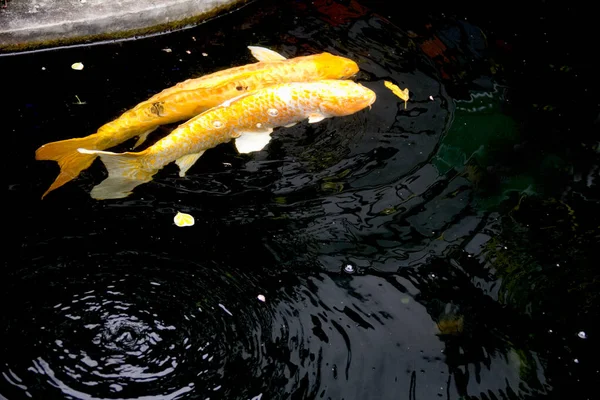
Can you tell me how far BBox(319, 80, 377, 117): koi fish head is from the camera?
4419 mm

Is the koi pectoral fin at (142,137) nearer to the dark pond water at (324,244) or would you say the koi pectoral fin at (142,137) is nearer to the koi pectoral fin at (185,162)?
the dark pond water at (324,244)

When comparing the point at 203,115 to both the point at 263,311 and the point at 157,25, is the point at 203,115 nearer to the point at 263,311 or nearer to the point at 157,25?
the point at 263,311

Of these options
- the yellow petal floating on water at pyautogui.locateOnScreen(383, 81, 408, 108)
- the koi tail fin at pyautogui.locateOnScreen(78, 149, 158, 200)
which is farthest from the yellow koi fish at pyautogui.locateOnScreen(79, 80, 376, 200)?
the yellow petal floating on water at pyautogui.locateOnScreen(383, 81, 408, 108)

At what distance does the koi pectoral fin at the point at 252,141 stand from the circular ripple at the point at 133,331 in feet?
3.38

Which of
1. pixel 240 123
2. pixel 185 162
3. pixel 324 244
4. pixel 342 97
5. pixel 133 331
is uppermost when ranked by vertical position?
pixel 342 97

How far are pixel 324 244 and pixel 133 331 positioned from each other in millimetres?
1353

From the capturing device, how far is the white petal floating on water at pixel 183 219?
3.96m

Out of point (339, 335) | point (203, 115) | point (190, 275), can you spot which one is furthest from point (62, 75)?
point (339, 335)

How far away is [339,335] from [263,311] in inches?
19.1

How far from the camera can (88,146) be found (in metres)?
4.10

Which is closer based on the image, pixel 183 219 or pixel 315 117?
pixel 183 219

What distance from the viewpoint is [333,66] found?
4.80 meters

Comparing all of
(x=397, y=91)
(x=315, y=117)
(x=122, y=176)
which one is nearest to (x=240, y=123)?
(x=315, y=117)

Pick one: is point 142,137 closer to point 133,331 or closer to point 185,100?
point 185,100
